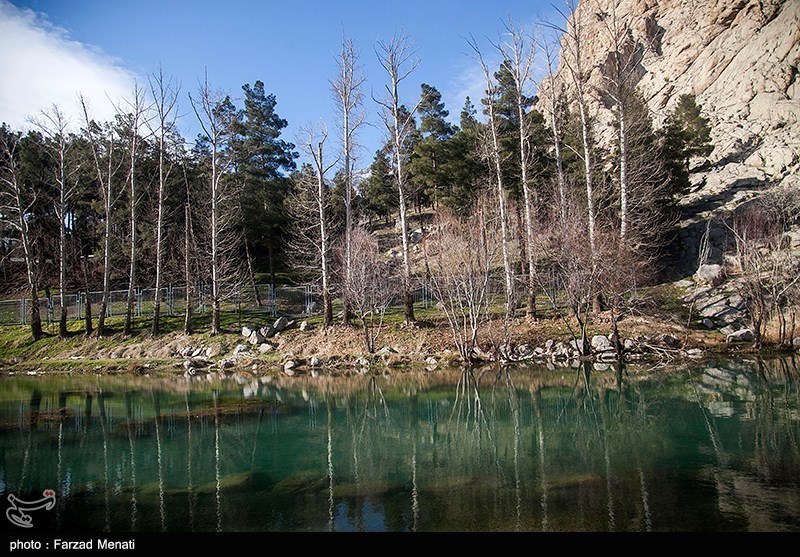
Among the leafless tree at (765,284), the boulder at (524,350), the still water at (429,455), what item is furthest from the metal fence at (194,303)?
the still water at (429,455)

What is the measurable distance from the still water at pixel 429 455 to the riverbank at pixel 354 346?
3.56 m

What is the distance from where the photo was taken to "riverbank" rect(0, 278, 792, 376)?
2122 cm

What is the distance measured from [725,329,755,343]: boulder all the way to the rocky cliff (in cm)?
1201

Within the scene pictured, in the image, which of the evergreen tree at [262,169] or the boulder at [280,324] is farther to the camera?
the evergreen tree at [262,169]

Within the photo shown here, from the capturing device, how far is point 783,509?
Result: 6.36m

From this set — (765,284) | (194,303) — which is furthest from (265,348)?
(765,284)

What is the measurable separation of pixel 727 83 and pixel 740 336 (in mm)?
48309

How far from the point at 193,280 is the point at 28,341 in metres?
9.41

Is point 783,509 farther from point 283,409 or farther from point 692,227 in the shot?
point 692,227

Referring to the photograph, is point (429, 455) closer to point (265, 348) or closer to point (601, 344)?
point (601, 344)

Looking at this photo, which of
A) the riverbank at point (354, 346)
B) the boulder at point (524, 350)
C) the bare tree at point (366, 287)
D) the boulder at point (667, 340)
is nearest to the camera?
the boulder at point (667, 340)

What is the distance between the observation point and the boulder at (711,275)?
2705cm

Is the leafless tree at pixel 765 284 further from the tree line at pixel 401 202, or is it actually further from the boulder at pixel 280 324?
the boulder at pixel 280 324

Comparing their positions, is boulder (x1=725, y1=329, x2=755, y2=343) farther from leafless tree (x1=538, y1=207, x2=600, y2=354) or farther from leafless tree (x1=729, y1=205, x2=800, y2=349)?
leafless tree (x1=538, y1=207, x2=600, y2=354)
